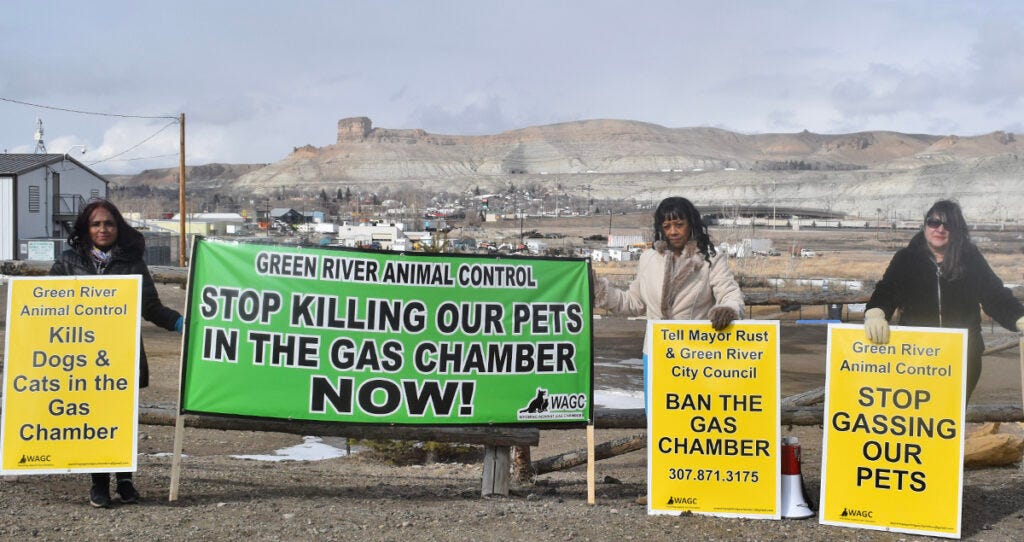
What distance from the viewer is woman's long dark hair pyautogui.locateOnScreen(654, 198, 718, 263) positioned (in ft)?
21.7

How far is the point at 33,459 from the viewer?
6.45m

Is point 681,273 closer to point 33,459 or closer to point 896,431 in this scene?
point 896,431

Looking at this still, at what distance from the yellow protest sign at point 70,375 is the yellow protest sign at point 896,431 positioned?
169 inches

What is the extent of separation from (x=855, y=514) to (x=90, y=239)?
494 cm

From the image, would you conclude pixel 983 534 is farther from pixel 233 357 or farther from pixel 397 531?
pixel 233 357

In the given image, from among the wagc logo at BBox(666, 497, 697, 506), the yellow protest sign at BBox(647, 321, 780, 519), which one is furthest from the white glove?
the wagc logo at BBox(666, 497, 697, 506)

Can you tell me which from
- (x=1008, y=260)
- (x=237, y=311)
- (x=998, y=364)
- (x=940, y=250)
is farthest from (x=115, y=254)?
(x=1008, y=260)

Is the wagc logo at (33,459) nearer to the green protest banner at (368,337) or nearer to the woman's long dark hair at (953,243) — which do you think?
the green protest banner at (368,337)

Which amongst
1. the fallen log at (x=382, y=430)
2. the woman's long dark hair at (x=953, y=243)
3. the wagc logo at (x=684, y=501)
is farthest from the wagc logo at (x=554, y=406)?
the woman's long dark hair at (x=953, y=243)

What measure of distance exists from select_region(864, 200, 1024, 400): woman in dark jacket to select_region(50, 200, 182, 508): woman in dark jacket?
4434mm

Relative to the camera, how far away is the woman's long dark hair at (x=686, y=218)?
Answer: 6.61 metres

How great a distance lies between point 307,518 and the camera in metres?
6.24

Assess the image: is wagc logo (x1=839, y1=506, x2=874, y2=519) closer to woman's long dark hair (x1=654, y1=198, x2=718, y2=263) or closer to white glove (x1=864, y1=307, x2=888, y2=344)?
white glove (x1=864, y1=307, x2=888, y2=344)

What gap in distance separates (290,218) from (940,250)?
11354 centimetres
